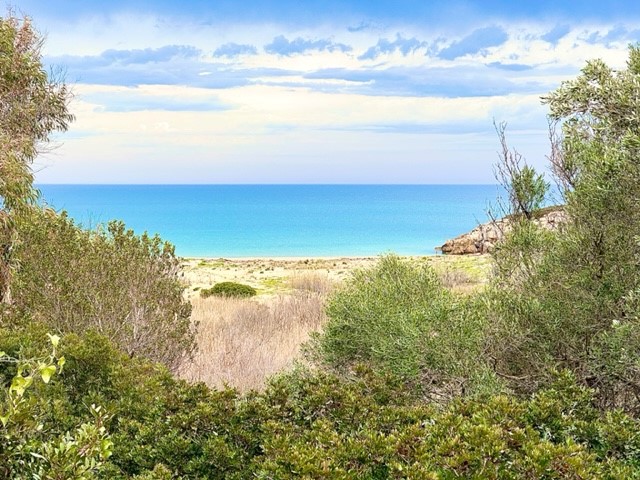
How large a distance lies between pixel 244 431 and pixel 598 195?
3.78 metres

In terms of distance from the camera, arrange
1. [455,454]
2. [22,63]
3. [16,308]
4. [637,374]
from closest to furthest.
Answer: [455,454] < [637,374] < [16,308] < [22,63]

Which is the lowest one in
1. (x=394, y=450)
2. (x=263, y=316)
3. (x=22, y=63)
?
(x=263, y=316)

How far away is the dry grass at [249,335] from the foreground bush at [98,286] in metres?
1.14

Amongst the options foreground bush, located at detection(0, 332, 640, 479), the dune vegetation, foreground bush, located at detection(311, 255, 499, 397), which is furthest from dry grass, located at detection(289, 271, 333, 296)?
foreground bush, located at detection(0, 332, 640, 479)

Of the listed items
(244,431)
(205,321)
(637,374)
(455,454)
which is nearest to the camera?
(455,454)

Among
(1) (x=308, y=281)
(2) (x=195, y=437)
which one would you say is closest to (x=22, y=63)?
(2) (x=195, y=437)

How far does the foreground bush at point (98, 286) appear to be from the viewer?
8320 millimetres

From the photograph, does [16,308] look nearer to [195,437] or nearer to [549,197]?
[195,437]

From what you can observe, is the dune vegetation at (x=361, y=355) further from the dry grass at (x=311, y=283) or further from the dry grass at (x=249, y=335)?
the dry grass at (x=311, y=283)

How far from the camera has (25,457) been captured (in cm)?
302

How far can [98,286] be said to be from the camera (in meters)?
8.48

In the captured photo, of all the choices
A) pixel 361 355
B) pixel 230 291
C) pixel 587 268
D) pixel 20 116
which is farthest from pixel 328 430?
pixel 230 291

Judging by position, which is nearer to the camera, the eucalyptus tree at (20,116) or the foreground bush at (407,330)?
the foreground bush at (407,330)

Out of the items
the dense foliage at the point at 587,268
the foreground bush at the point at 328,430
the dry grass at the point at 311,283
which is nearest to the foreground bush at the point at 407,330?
the dense foliage at the point at 587,268
